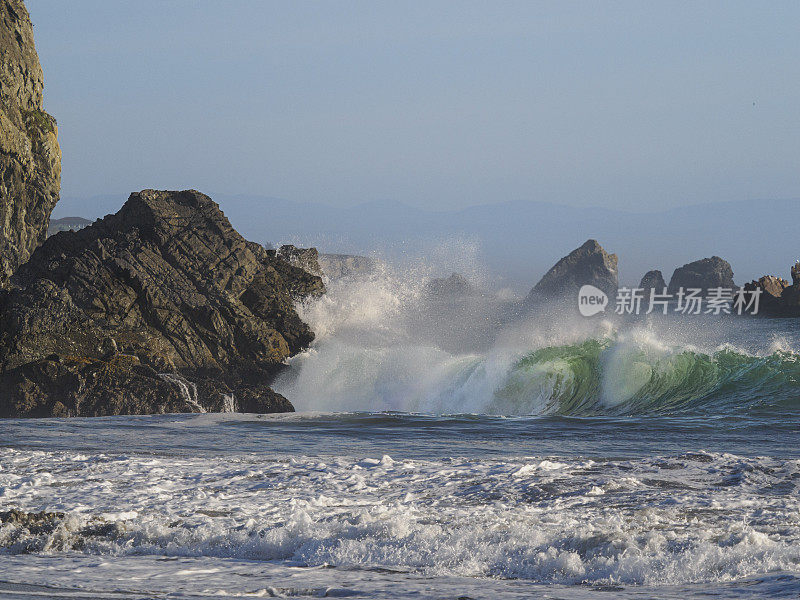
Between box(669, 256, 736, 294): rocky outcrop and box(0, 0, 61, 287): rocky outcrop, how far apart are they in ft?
209

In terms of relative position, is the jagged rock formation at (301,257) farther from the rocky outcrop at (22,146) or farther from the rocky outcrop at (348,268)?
the rocky outcrop at (22,146)

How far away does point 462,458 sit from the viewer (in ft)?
33.7

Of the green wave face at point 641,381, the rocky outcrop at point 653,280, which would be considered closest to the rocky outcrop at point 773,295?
the rocky outcrop at point 653,280

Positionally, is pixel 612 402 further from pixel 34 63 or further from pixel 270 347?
pixel 34 63

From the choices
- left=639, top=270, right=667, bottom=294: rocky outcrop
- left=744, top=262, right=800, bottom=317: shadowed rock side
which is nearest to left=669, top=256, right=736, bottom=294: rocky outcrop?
left=639, top=270, right=667, bottom=294: rocky outcrop

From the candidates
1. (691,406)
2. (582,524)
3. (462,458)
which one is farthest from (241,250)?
(582,524)

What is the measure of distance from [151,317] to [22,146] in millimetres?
31666

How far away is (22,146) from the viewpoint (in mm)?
46312

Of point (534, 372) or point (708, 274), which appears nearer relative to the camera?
point (534, 372)

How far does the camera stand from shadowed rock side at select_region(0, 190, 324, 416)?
51.5ft

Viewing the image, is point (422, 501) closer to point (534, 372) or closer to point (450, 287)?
point (534, 372)

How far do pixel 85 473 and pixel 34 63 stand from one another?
147ft

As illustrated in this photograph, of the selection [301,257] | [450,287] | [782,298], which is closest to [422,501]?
[301,257]

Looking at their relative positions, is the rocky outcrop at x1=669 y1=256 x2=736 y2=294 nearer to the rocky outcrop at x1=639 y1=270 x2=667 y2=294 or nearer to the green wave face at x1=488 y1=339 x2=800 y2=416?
the rocky outcrop at x1=639 y1=270 x2=667 y2=294
